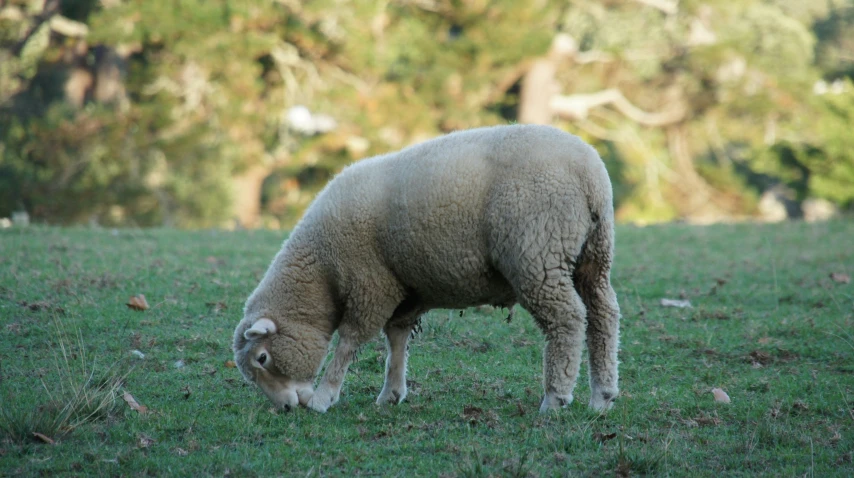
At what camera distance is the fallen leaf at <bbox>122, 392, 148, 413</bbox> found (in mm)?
5684

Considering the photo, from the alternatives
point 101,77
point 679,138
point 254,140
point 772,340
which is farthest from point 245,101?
point 772,340

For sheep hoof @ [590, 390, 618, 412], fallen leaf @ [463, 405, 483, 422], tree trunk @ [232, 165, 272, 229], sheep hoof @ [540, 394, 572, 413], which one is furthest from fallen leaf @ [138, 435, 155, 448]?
tree trunk @ [232, 165, 272, 229]

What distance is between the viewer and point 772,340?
25.4 feet

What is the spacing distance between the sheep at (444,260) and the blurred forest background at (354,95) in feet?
49.9

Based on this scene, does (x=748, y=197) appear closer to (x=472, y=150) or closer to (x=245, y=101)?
(x=245, y=101)

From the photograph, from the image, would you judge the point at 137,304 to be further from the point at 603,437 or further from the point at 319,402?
the point at 603,437

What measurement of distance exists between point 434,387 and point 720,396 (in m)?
1.96

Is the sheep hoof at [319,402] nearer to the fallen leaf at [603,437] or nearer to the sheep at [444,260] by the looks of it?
the sheep at [444,260]

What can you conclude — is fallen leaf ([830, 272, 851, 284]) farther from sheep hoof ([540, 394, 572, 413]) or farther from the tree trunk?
the tree trunk

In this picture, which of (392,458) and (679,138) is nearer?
(392,458)

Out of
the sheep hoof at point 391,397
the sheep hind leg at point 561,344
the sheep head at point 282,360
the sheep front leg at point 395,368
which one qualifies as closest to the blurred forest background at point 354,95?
the sheep front leg at point 395,368

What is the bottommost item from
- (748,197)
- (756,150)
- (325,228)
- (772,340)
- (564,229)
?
(748,197)

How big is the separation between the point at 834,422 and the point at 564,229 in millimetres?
2074

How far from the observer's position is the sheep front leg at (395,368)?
619 cm
